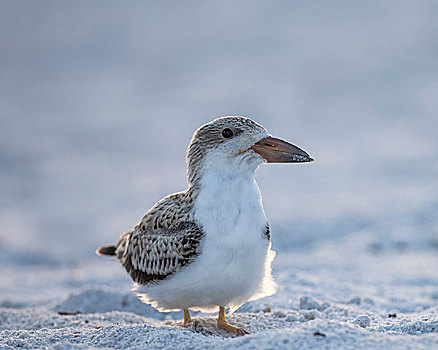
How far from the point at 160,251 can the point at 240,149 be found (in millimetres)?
947

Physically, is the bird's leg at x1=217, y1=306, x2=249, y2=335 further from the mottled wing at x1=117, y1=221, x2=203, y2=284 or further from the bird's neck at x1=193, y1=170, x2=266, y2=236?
the bird's neck at x1=193, y1=170, x2=266, y2=236

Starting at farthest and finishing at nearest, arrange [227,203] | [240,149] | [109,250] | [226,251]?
[109,250] → [240,149] → [227,203] → [226,251]

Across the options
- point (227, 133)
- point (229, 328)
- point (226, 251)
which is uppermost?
point (227, 133)

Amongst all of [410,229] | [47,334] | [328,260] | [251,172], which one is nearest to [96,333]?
[47,334]

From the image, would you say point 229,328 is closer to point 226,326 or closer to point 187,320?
point 226,326

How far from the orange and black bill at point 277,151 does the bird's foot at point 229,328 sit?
122 centimetres

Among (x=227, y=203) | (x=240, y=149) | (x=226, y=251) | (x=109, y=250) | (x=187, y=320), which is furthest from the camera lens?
(x=109, y=250)

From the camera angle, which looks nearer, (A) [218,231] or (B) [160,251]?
(A) [218,231]

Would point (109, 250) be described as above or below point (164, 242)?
above

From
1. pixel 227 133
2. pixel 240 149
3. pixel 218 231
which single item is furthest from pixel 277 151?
pixel 218 231

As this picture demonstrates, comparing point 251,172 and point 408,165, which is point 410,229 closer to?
point 408,165

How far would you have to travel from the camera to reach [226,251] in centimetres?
410

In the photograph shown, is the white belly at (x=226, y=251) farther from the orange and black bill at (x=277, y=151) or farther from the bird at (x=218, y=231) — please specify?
the orange and black bill at (x=277, y=151)

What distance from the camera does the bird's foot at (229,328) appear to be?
4.45m
